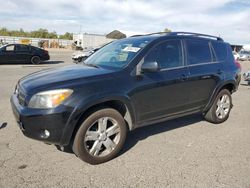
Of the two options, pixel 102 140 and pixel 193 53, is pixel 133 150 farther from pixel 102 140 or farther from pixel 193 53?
pixel 193 53

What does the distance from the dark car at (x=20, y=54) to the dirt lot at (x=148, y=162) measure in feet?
44.5

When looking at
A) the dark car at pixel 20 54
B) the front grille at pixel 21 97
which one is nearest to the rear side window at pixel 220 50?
the front grille at pixel 21 97

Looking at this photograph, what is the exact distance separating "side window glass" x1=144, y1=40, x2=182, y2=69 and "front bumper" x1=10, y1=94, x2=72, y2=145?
62.1 inches

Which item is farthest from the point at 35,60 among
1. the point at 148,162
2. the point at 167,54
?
the point at 148,162

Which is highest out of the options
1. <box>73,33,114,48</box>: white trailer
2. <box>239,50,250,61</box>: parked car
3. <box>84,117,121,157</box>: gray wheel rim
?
<box>73,33,114,48</box>: white trailer

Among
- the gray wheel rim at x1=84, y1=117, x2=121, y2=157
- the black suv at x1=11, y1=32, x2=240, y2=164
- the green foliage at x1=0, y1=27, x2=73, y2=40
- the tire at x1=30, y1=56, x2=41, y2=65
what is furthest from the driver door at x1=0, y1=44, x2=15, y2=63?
the green foliage at x1=0, y1=27, x2=73, y2=40

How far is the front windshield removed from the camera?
4.26 metres

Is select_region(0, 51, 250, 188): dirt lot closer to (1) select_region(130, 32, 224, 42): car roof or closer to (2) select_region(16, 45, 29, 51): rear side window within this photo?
(1) select_region(130, 32, 224, 42): car roof

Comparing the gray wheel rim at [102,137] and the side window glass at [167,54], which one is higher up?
the side window glass at [167,54]

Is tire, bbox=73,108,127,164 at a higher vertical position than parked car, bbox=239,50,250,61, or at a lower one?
lower

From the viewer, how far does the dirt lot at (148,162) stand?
341 cm

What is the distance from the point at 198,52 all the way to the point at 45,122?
3.13 meters

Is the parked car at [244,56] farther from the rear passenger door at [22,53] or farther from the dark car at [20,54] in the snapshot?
the rear passenger door at [22,53]

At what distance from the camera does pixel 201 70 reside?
5051 millimetres
